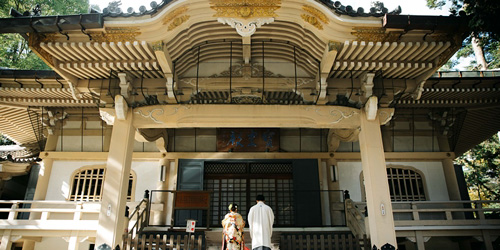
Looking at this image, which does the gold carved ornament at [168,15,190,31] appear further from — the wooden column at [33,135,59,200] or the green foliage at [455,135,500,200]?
the green foliage at [455,135,500,200]

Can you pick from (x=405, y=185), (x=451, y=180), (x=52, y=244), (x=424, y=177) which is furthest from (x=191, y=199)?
(x=451, y=180)

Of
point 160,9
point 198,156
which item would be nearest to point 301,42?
point 160,9

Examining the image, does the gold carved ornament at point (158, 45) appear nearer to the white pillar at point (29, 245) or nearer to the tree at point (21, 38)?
the white pillar at point (29, 245)

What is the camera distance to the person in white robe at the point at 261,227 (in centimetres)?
638

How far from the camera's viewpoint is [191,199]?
32.2 ft

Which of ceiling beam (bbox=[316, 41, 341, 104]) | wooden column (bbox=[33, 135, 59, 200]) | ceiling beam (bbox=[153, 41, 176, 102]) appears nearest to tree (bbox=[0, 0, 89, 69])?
wooden column (bbox=[33, 135, 59, 200])

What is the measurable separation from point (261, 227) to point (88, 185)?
7880 mm

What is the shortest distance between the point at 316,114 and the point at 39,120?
1001cm

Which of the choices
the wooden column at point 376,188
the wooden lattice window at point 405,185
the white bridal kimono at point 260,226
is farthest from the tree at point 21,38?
the wooden lattice window at point 405,185

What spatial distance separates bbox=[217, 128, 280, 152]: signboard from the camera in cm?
1188

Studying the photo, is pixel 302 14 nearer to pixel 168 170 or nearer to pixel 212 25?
pixel 212 25

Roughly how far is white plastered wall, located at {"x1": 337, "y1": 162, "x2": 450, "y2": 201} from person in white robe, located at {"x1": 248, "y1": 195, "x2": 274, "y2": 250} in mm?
5864

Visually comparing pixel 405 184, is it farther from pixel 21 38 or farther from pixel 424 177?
pixel 21 38

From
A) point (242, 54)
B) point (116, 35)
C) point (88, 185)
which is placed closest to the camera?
point (116, 35)
